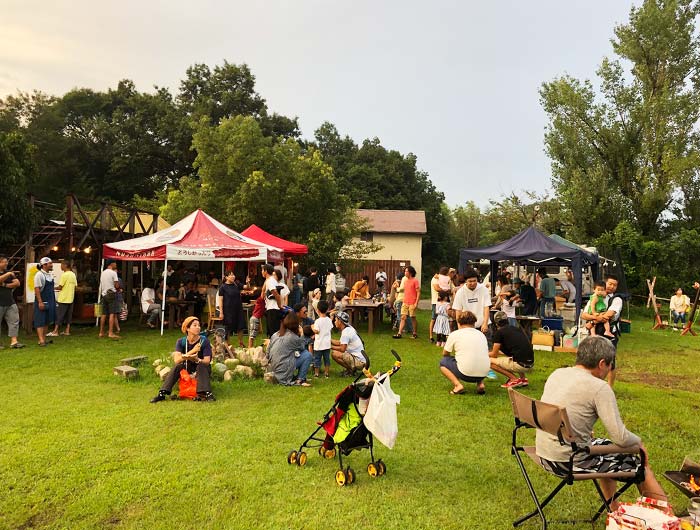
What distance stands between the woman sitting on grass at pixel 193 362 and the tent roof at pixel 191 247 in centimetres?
540

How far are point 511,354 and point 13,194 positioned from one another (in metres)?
11.6

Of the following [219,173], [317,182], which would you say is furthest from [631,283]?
[219,173]

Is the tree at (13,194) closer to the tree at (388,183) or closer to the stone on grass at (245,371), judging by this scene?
the stone on grass at (245,371)

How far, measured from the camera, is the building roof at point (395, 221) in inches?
1294

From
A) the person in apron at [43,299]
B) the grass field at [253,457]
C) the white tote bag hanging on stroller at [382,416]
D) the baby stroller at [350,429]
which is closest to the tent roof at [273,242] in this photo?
the person in apron at [43,299]

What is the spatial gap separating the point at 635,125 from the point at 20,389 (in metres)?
26.7

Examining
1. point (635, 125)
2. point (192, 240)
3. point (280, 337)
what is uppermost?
point (635, 125)

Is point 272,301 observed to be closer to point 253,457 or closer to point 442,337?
point 442,337

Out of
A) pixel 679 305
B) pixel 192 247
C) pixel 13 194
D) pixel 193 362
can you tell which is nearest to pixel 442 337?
pixel 192 247

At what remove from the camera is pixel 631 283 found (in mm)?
22672

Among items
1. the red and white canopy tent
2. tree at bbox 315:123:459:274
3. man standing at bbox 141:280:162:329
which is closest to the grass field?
the red and white canopy tent

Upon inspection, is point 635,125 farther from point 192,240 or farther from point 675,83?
point 192,240

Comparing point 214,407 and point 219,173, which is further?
point 219,173

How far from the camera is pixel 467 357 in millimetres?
Answer: 6672
